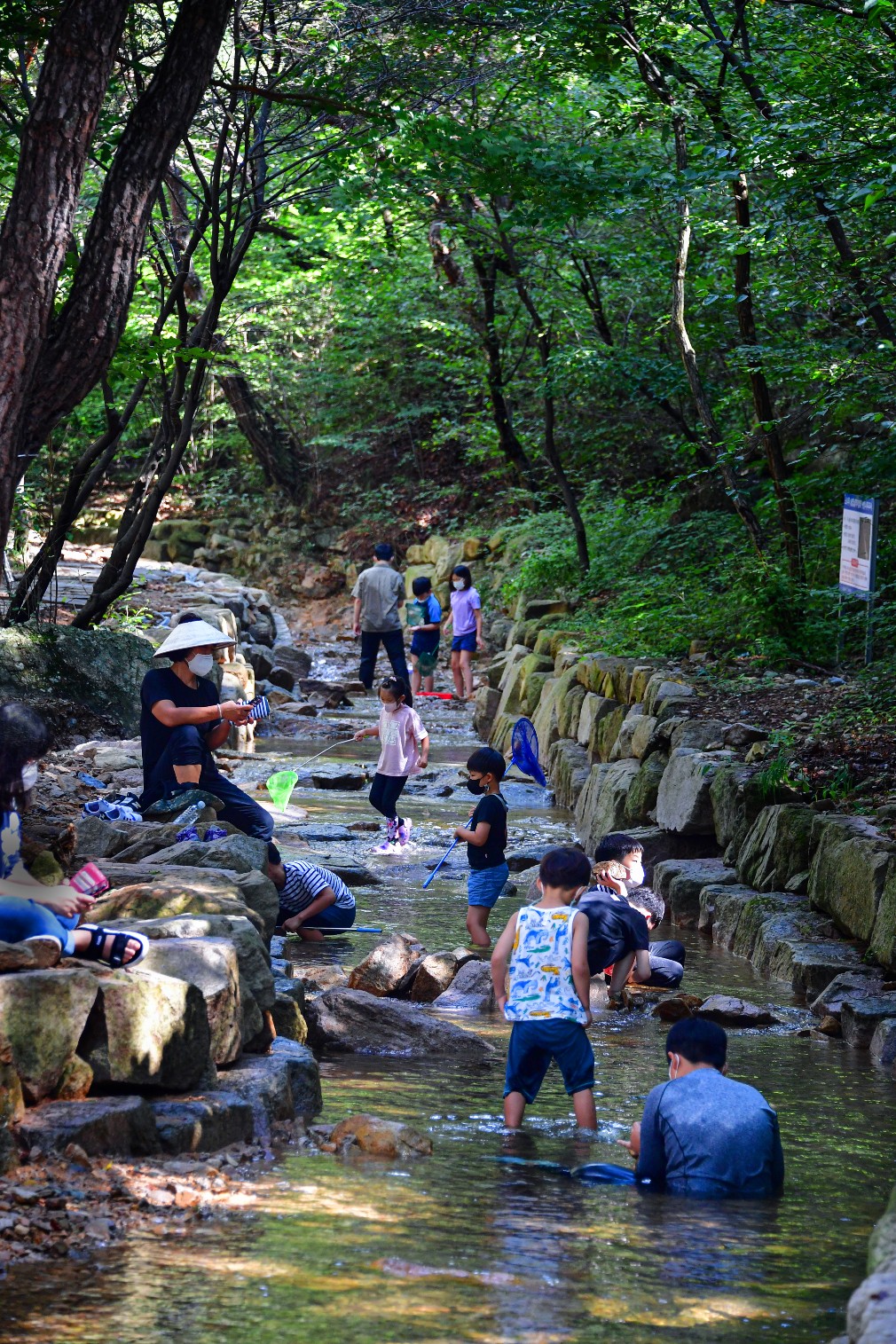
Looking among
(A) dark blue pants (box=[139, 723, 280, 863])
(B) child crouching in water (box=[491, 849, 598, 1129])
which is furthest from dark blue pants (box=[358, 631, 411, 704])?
(B) child crouching in water (box=[491, 849, 598, 1129])

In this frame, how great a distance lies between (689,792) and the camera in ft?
33.1

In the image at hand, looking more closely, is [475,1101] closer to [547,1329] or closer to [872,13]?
[547,1329]

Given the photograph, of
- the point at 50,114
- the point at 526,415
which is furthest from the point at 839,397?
the point at 526,415

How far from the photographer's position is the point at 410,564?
86.1 ft

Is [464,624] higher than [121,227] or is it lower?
lower

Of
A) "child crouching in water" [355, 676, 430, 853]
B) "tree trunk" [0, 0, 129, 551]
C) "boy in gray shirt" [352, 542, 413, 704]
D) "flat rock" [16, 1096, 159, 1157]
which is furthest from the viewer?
"boy in gray shirt" [352, 542, 413, 704]

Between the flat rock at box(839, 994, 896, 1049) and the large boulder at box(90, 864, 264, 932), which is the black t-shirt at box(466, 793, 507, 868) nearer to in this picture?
the flat rock at box(839, 994, 896, 1049)

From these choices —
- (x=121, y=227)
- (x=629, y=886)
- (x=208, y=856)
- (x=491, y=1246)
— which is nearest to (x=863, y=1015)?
(x=629, y=886)

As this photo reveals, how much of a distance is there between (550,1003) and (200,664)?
11.4 ft

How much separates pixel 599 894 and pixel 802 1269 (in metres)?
3.62

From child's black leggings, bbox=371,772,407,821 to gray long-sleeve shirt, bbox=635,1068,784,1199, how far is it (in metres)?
6.53

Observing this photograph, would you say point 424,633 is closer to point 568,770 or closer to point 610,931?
point 568,770

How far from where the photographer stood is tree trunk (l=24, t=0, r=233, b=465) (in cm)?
724

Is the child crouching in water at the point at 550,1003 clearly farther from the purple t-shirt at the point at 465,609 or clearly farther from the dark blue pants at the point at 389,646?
the purple t-shirt at the point at 465,609
